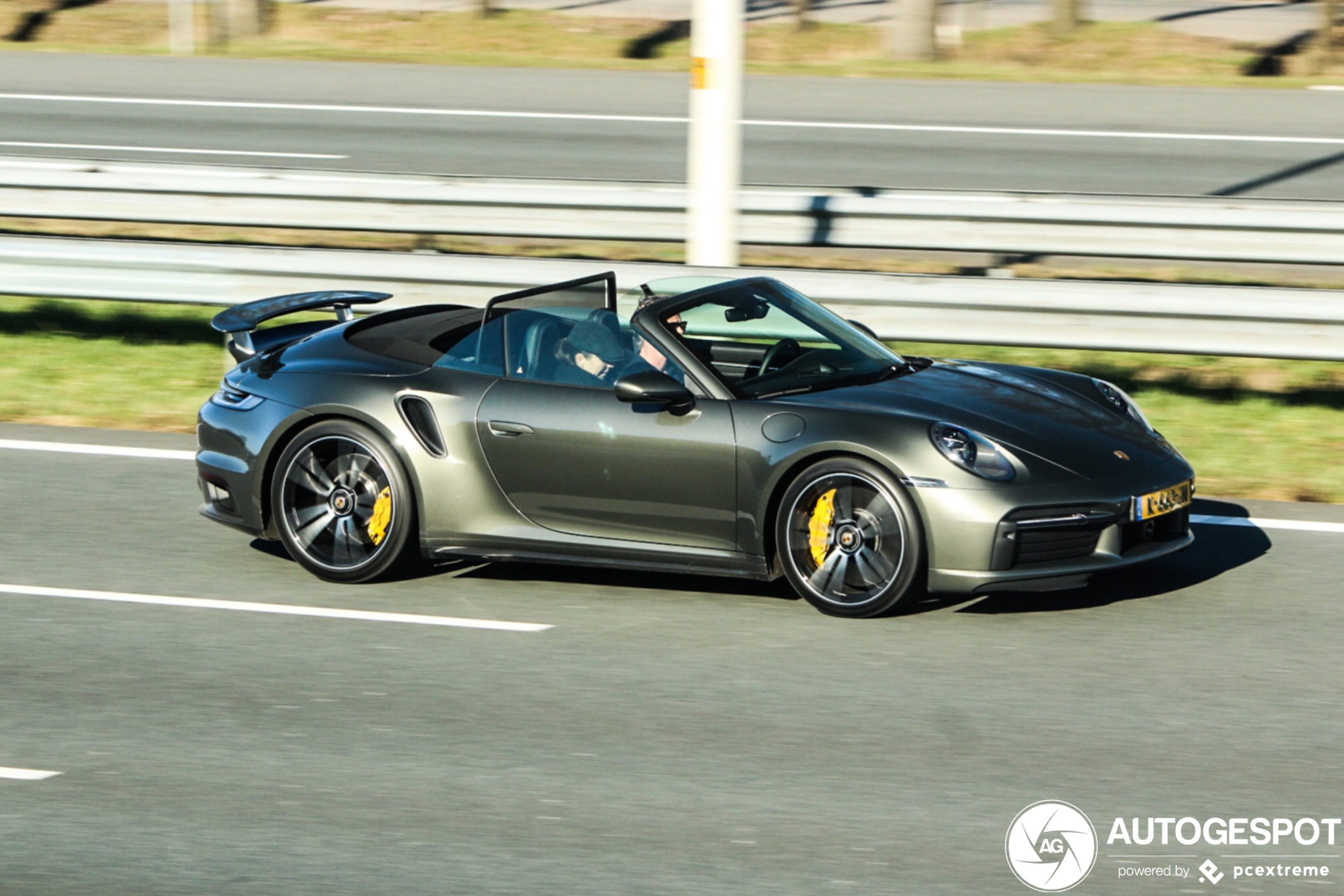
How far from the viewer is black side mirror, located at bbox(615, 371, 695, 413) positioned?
21.3 ft

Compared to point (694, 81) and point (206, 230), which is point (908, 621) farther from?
point (206, 230)

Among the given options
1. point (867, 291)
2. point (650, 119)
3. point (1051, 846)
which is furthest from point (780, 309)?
point (650, 119)

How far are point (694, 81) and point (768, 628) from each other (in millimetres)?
4749

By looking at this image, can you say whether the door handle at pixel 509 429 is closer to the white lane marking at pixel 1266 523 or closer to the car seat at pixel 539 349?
the car seat at pixel 539 349

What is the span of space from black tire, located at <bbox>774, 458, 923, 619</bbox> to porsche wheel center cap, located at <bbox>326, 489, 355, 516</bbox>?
1851 mm

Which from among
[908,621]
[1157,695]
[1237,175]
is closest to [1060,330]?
[908,621]

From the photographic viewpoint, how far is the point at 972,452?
6305mm

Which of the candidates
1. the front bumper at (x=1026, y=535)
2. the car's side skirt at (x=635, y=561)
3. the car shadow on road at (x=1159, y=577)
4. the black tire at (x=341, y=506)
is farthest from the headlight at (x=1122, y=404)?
the black tire at (x=341, y=506)

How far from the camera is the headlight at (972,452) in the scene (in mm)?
6262

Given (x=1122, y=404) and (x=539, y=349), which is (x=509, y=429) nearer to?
(x=539, y=349)

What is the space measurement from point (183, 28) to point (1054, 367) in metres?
19.3

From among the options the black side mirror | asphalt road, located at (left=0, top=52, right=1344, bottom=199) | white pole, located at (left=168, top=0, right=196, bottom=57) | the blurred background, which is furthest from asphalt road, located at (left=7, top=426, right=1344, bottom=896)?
white pole, located at (left=168, top=0, right=196, bottom=57)

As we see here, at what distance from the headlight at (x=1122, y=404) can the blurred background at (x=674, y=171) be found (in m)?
1.64

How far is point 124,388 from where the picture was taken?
10.8 meters
